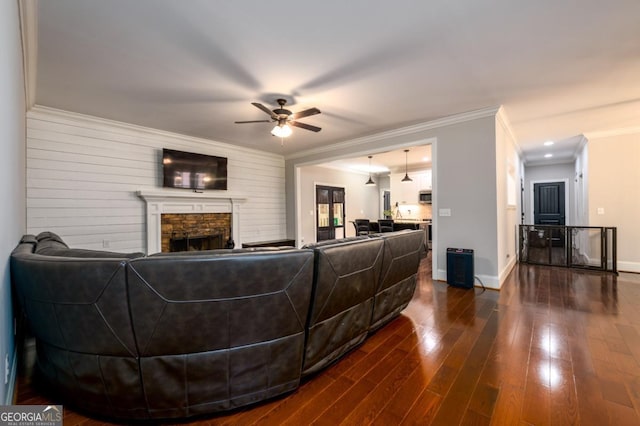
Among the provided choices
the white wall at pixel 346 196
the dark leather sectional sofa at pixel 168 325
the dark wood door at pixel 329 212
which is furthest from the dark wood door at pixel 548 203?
the dark leather sectional sofa at pixel 168 325

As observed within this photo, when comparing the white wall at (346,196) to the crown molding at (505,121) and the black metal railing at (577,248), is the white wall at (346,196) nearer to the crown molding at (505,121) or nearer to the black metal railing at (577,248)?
the crown molding at (505,121)

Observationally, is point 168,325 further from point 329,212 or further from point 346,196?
point 346,196

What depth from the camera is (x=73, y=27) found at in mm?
2240

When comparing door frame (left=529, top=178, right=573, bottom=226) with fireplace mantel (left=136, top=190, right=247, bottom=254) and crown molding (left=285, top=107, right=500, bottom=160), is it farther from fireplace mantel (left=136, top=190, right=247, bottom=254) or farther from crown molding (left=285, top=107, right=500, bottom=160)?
fireplace mantel (left=136, top=190, right=247, bottom=254)

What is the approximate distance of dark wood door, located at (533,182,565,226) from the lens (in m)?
8.50

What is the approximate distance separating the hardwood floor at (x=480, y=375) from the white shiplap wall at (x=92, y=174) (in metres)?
2.92

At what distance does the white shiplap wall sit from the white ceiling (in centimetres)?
37

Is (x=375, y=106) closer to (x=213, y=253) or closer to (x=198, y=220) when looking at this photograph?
(x=213, y=253)

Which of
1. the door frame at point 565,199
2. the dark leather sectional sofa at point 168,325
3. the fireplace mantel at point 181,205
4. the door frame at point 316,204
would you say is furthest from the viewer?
the door frame at point 565,199

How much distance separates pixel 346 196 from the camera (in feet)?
31.1

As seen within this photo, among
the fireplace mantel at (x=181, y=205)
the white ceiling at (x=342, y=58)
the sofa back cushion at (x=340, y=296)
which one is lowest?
the sofa back cushion at (x=340, y=296)

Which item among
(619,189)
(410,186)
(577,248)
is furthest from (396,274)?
(410,186)

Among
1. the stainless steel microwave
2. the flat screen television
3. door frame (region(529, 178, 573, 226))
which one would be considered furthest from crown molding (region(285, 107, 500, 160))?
door frame (region(529, 178, 573, 226))

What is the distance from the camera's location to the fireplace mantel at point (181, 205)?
4773 mm
